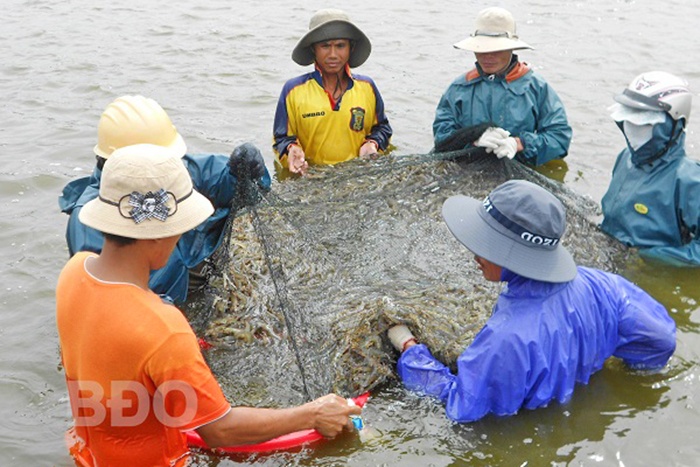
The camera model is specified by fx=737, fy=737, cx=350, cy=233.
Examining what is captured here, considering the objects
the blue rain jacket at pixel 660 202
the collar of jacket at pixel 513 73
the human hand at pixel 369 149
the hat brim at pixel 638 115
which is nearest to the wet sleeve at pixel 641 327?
the blue rain jacket at pixel 660 202

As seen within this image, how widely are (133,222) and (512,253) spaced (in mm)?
1705

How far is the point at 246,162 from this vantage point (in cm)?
441

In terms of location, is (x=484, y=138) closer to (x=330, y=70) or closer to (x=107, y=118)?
(x=330, y=70)

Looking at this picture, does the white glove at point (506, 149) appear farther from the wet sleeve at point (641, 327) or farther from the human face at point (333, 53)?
the wet sleeve at point (641, 327)

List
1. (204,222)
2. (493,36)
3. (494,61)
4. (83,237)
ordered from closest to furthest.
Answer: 1. (83,237)
2. (204,222)
3. (493,36)
4. (494,61)

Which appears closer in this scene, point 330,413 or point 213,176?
point 330,413

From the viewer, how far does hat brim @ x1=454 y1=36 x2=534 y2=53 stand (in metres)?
5.70

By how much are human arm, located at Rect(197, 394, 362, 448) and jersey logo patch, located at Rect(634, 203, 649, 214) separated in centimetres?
276

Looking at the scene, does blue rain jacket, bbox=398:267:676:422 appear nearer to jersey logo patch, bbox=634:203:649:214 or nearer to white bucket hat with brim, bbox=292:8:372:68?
jersey logo patch, bbox=634:203:649:214

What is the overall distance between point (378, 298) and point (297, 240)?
885 mm

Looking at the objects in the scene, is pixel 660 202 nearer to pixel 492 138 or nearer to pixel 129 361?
pixel 492 138

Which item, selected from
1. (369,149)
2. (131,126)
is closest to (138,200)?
(131,126)

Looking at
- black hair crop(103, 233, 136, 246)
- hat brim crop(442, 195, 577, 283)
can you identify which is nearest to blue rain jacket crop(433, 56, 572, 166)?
hat brim crop(442, 195, 577, 283)

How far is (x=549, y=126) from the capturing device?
19.9 ft
